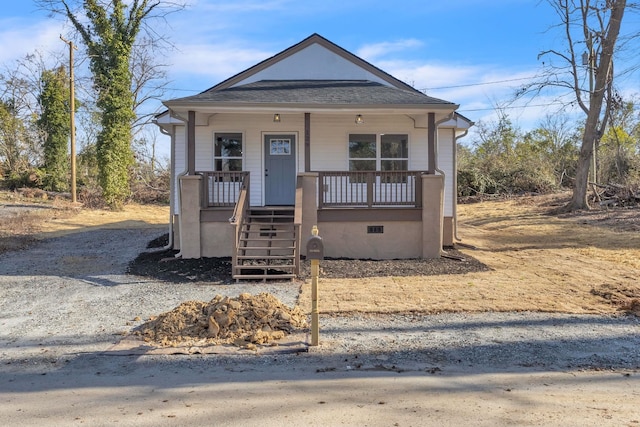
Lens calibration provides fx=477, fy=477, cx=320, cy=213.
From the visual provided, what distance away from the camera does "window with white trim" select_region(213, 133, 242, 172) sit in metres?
13.1

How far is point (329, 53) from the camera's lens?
14359 mm

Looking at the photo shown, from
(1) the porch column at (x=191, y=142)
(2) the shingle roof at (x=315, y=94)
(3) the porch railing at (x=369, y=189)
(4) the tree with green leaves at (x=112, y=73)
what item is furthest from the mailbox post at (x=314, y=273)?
(4) the tree with green leaves at (x=112, y=73)

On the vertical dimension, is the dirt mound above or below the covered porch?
below

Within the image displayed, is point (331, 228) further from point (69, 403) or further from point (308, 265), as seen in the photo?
point (69, 403)

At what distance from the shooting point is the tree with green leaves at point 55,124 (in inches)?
1103

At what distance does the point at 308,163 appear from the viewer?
11.4m

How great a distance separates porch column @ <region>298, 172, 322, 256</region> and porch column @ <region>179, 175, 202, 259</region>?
2.40 meters

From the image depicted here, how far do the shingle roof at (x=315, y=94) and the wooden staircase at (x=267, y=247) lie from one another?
2.69 meters

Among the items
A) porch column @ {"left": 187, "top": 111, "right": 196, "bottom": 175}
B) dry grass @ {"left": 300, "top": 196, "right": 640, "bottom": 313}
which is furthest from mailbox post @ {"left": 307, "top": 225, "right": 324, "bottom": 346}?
porch column @ {"left": 187, "top": 111, "right": 196, "bottom": 175}

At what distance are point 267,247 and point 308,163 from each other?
243cm

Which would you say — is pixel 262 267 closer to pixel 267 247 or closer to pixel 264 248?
pixel 264 248

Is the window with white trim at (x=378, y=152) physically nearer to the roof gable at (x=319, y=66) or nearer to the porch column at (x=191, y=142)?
the roof gable at (x=319, y=66)

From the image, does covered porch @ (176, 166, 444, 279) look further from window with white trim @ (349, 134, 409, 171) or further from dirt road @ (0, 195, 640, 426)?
dirt road @ (0, 195, 640, 426)

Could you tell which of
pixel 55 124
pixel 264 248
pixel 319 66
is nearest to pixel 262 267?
pixel 264 248
